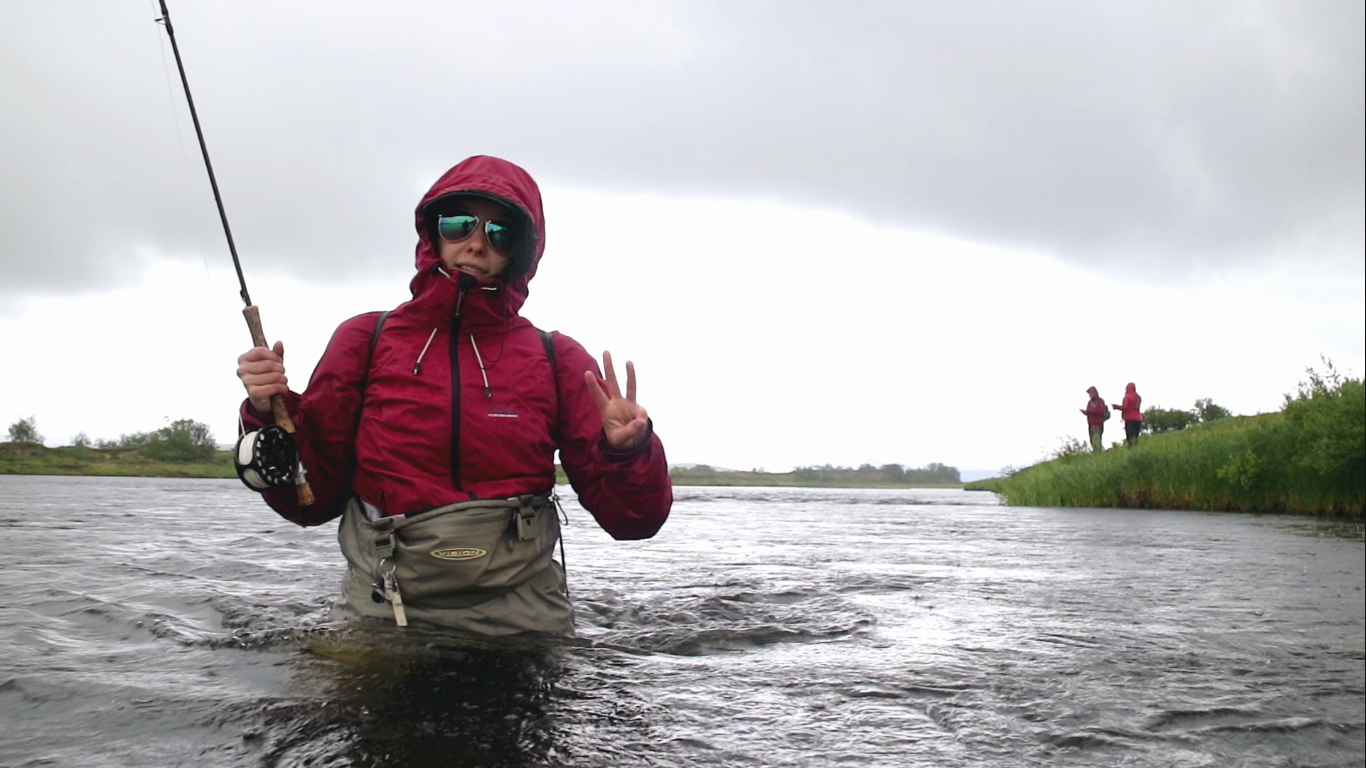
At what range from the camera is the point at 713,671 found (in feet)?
13.2

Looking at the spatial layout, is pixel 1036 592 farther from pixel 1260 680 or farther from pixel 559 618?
pixel 559 618

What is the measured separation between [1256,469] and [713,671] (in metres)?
15.9

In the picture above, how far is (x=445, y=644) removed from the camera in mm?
3904

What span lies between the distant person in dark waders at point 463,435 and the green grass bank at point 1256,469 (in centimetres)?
1420

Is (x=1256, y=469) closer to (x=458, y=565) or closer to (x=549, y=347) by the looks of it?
(x=549, y=347)

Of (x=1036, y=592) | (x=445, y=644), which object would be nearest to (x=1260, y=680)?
(x=1036, y=592)

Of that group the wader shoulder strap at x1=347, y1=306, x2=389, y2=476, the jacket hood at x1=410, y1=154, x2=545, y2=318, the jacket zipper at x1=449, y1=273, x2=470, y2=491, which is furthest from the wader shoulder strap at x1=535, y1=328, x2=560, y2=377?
the wader shoulder strap at x1=347, y1=306, x2=389, y2=476

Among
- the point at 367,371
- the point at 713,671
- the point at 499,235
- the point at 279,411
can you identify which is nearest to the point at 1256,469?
the point at 713,671

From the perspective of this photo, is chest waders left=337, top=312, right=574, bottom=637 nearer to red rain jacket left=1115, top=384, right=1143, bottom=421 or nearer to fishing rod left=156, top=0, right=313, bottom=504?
fishing rod left=156, top=0, right=313, bottom=504

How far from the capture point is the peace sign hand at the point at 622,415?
4.14 metres

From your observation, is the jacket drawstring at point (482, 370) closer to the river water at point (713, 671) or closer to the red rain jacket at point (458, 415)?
the red rain jacket at point (458, 415)

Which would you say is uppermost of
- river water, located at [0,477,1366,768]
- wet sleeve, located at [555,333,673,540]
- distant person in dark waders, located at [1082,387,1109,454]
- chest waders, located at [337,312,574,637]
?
distant person in dark waders, located at [1082,387,1109,454]

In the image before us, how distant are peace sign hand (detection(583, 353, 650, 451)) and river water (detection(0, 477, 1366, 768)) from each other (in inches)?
37.4

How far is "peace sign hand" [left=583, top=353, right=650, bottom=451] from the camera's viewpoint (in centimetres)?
414
